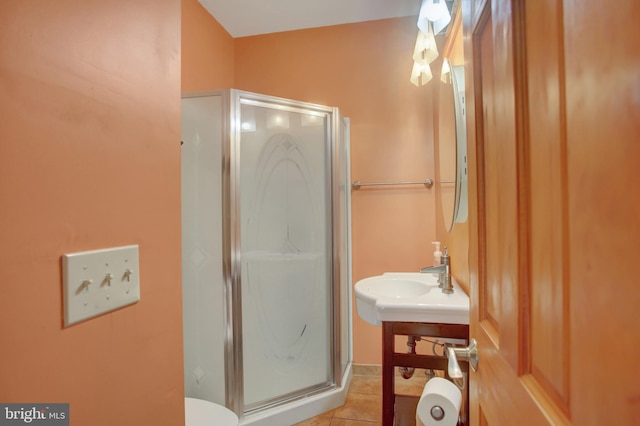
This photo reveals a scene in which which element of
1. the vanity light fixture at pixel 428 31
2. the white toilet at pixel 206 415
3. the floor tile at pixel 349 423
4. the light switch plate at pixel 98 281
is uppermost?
the vanity light fixture at pixel 428 31

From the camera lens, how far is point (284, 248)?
180 cm

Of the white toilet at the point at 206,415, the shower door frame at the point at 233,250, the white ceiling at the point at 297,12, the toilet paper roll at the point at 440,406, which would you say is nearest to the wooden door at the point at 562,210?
the toilet paper roll at the point at 440,406

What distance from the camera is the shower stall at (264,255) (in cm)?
159

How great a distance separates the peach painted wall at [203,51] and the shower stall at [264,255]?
0.45 meters

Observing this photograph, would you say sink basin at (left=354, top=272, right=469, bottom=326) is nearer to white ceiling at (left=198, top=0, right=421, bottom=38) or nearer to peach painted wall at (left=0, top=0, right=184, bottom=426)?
peach painted wall at (left=0, top=0, right=184, bottom=426)

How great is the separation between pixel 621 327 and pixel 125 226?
0.71 m

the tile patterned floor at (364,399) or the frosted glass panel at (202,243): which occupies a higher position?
the frosted glass panel at (202,243)

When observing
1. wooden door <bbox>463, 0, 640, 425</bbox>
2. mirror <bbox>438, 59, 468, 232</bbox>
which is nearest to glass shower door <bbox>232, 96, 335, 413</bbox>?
mirror <bbox>438, 59, 468, 232</bbox>

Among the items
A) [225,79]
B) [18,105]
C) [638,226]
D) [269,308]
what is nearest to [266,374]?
[269,308]

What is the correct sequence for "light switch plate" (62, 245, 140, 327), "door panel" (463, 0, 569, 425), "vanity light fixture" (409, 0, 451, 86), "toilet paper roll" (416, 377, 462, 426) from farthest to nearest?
"vanity light fixture" (409, 0, 451, 86)
"toilet paper roll" (416, 377, 462, 426)
"light switch plate" (62, 245, 140, 327)
"door panel" (463, 0, 569, 425)

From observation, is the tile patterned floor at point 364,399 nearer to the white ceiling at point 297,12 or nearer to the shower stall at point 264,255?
the shower stall at point 264,255

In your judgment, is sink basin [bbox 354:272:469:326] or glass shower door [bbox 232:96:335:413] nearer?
sink basin [bbox 354:272:469:326]

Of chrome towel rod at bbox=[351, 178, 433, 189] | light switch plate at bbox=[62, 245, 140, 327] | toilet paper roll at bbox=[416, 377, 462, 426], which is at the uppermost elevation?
chrome towel rod at bbox=[351, 178, 433, 189]

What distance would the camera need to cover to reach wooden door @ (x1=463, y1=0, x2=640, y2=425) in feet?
0.79
